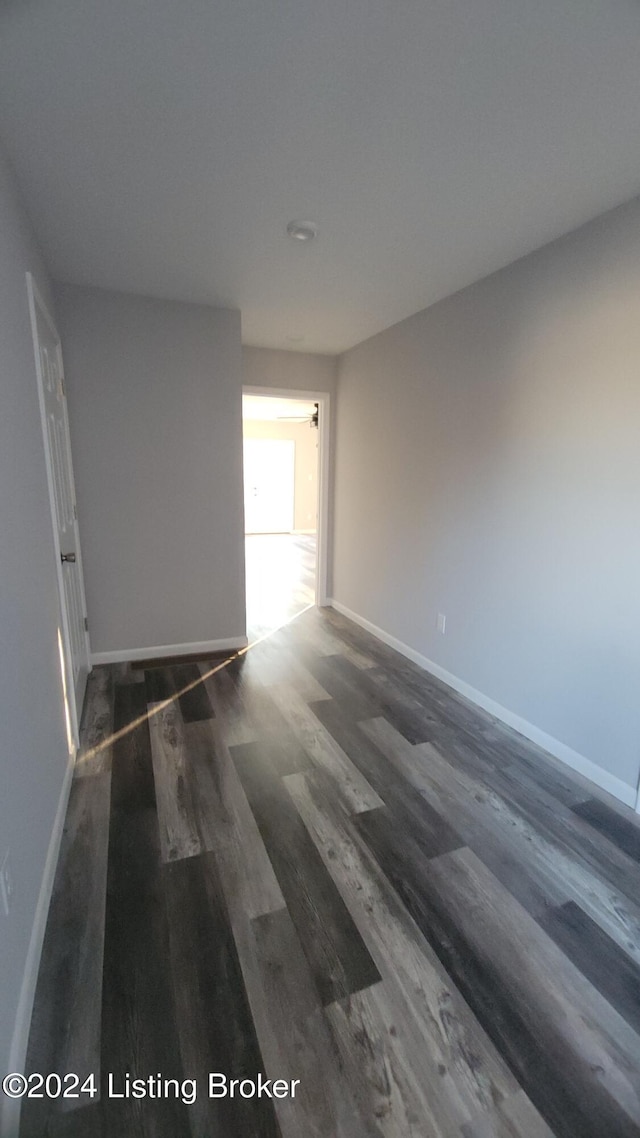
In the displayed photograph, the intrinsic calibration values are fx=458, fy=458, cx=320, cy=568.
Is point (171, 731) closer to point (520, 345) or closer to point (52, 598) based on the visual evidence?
point (52, 598)

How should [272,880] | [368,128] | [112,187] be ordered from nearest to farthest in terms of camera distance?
[368,128] < [272,880] < [112,187]

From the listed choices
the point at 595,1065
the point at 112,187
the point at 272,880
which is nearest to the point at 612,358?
the point at 112,187

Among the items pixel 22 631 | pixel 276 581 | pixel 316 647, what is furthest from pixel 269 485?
pixel 22 631

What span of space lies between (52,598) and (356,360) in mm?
3186

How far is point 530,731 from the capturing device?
248 cm

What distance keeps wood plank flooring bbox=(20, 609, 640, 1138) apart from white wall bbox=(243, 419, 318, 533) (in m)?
7.82

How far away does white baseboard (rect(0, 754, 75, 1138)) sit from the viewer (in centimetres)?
97

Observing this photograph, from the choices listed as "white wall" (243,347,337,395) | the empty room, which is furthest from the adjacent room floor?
"white wall" (243,347,337,395)

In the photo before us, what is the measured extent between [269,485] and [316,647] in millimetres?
6583

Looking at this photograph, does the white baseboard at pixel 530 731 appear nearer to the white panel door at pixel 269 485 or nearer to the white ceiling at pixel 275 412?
the white ceiling at pixel 275 412

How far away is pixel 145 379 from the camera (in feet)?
10.1

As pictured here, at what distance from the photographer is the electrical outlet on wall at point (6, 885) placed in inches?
42.4

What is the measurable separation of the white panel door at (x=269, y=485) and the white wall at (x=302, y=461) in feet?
0.31

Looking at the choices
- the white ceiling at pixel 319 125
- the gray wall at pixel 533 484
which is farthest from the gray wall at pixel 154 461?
the gray wall at pixel 533 484
